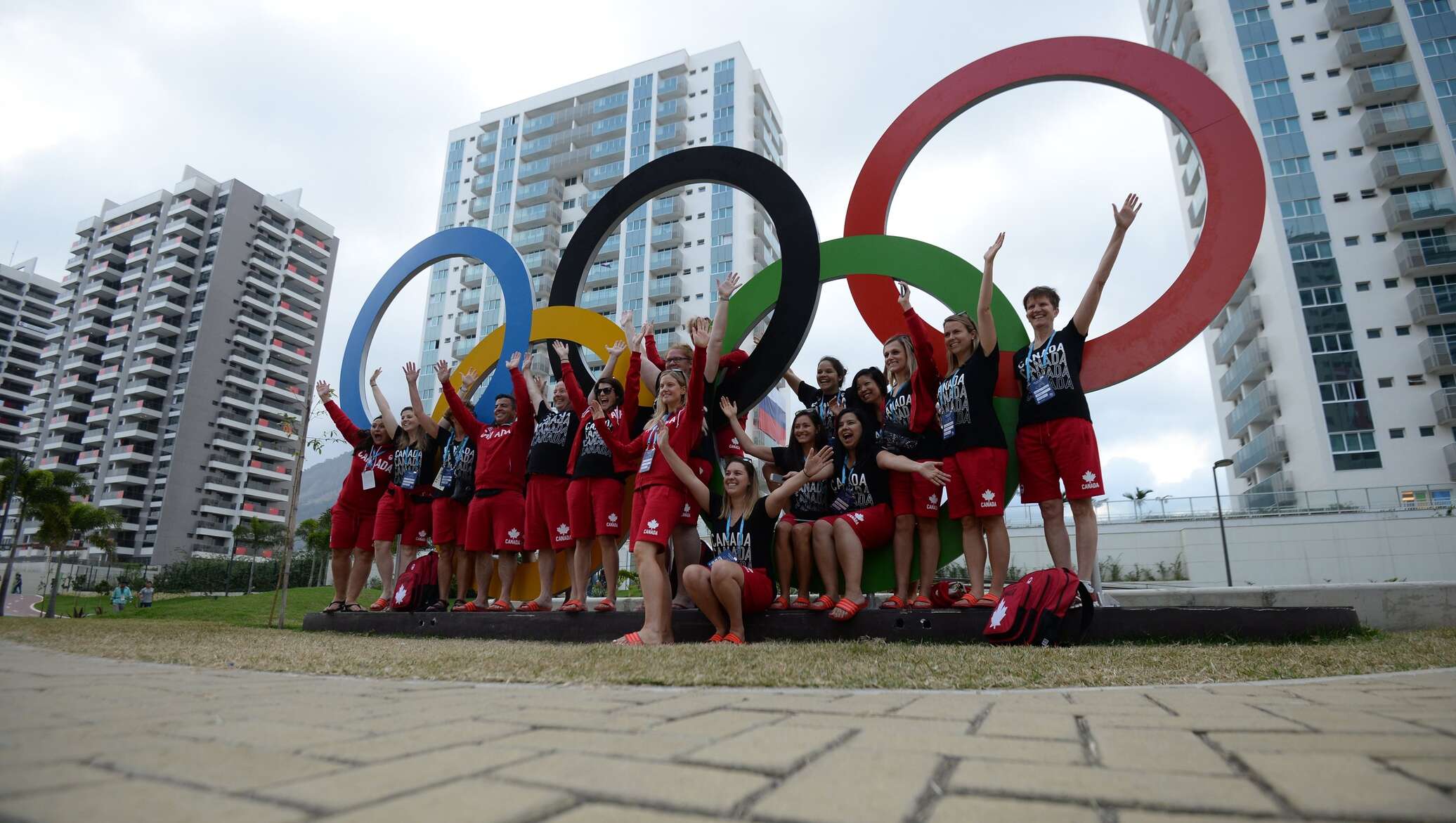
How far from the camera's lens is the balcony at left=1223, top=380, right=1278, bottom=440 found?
3569 centimetres

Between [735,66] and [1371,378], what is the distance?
4196cm

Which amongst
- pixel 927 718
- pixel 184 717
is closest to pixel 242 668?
pixel 184 717

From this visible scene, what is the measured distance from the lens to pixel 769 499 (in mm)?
4836

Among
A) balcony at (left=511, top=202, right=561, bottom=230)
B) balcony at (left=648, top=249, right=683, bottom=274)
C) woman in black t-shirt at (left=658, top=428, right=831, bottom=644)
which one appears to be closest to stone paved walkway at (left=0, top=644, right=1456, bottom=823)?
woman in black t-shirt at (left=658, top=428, right=831, bottom=644)

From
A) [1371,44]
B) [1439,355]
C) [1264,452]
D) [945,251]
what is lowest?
[945,251]

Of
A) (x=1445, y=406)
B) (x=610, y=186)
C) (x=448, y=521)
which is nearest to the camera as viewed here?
(x=448, y=521)

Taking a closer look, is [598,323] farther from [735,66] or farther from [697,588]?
[735,66]

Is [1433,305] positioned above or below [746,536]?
above

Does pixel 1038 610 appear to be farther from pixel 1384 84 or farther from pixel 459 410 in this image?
pixel 1384 84

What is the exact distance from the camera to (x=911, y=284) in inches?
233

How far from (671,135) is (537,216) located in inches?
470

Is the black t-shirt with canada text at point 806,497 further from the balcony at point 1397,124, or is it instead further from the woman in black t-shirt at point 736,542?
the balcony at point 1397,124

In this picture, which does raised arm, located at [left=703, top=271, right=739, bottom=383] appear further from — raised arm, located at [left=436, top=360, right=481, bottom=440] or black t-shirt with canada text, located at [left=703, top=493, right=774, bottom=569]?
raised arm, located at [left=436, top=360, right=481, bottom=440]

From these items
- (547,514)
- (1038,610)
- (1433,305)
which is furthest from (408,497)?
(1433,305)
